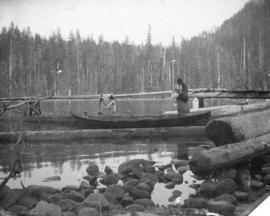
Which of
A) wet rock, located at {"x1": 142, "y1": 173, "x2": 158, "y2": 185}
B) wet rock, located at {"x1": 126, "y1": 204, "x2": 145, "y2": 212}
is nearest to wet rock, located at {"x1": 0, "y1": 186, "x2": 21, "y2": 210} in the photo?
wet rock, located at {"x1": 126, "y1": 204, "x2": 145, "y2": 212}

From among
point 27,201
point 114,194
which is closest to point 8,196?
point 27,201

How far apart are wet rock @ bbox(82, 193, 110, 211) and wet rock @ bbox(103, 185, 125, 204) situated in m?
0.14

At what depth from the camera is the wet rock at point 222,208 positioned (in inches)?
134

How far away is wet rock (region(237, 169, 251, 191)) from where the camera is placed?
411cm

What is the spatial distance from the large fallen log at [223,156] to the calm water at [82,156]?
1.09 feet

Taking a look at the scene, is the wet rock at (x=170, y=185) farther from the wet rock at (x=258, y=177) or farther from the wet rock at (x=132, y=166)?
the wet rock at (x=258, y=177)

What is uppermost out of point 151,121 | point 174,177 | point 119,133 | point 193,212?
point 151,121

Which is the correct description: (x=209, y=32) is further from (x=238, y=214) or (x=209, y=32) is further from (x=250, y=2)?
(x=238, y=214)

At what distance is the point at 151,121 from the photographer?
8617 millimetres

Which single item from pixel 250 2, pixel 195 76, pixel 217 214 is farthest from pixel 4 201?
pixel 250 2

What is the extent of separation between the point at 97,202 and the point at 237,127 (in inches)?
100

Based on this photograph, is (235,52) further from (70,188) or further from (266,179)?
(70,188)

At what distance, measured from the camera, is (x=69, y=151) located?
21.6 feet

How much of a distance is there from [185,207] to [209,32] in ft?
9.01
